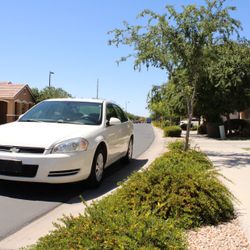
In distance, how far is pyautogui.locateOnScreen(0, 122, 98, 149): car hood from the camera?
623 centimetres

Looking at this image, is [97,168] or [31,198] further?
[97,168]

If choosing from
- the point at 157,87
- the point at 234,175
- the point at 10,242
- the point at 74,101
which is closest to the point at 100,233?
the point at 10,242

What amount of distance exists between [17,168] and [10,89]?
1478 inches

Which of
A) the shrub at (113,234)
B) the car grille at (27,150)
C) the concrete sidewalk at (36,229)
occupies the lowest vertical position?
the concrete sidewalk at (36,229)

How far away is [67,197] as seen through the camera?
648cm

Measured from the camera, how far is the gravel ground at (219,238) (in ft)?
12.8

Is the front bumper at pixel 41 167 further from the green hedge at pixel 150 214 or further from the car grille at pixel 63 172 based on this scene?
the green hedge at pixel 150 214

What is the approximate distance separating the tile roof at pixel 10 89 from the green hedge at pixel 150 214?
36.6 metres

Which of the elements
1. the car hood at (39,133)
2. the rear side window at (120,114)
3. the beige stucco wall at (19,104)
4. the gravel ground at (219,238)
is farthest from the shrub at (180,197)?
the beige stucco wall at (19,104)

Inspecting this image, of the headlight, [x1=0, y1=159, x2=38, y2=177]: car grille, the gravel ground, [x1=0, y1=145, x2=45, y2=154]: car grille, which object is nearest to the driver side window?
the headlight

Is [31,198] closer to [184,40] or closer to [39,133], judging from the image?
[39,133]

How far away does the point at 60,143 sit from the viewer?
6.27m

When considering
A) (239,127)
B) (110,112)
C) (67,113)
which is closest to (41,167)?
(67,113)

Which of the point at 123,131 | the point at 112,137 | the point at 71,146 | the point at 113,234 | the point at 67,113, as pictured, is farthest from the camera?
the point at 123,131
